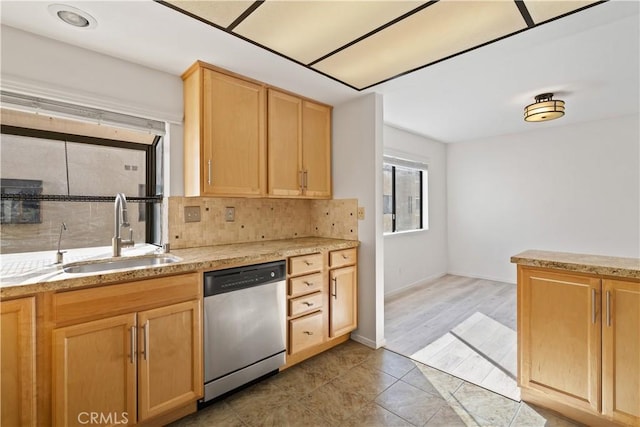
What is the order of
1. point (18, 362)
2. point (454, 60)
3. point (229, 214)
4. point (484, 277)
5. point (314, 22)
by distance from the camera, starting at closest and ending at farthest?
point (18, 362), point (314, 22), point (454, 60), point (229, 214), point (484, 277)

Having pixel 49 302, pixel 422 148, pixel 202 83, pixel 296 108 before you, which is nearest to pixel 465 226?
pixel 422 148

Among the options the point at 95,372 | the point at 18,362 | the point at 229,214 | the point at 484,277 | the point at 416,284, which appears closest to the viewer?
the point at 18,362

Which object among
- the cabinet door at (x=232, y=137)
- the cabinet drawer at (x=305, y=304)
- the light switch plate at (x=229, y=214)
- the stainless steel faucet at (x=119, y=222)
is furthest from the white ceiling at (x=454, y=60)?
the cabinet drawer at (x=305, y=304)

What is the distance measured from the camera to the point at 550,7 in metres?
1.57

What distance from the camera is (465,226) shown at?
17.7ft

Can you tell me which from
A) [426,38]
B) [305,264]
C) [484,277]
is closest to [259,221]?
[305,264]

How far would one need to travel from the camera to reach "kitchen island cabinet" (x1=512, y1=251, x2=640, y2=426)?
1574 millimetres

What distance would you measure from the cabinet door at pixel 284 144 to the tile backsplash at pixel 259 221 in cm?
38

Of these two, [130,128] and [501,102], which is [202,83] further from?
[501,102]

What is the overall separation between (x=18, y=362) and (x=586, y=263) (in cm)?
290

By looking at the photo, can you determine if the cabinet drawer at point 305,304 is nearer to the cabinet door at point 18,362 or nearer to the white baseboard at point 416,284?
the cabinet door at point 18,362

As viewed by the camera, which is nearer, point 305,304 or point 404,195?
point 305,304

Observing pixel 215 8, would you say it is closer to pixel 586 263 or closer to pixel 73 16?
pixel 73 16

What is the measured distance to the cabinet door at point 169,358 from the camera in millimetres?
1622
